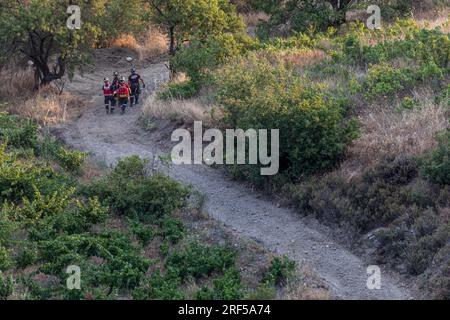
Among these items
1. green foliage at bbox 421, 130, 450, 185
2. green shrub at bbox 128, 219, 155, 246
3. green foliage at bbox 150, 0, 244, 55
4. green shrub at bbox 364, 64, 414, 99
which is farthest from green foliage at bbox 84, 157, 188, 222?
green foliage at bbox 150, 0, 244, 55

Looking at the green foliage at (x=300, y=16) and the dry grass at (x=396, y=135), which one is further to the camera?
the green foliage at (x=300, y=16)

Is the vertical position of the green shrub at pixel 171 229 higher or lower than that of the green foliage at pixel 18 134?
lower

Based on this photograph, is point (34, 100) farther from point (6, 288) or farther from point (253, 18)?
point (6, 288)

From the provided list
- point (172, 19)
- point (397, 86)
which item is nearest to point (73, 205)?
point (397, 86)

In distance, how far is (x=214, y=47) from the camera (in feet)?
65.0

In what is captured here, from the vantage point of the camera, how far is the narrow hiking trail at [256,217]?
1073cm

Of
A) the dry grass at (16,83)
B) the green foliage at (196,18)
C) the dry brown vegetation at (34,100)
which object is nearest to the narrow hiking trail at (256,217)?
→ the dry brown vegetation at (34,100)

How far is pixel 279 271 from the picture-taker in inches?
414

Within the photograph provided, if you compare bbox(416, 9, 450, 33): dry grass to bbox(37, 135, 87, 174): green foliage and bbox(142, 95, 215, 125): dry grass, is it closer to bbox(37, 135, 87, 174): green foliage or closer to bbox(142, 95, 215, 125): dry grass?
bbox(142, 95, 215, 125): dry grass

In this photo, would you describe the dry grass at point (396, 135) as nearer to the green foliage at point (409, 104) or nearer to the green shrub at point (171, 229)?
the green foliage at point (409, 104)

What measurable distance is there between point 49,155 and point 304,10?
393 inches

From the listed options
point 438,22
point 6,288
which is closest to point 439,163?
point 6,288

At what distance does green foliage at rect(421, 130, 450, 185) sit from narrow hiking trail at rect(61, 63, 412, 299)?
5.60 feet

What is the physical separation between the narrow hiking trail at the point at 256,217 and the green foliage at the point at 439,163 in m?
1.71
